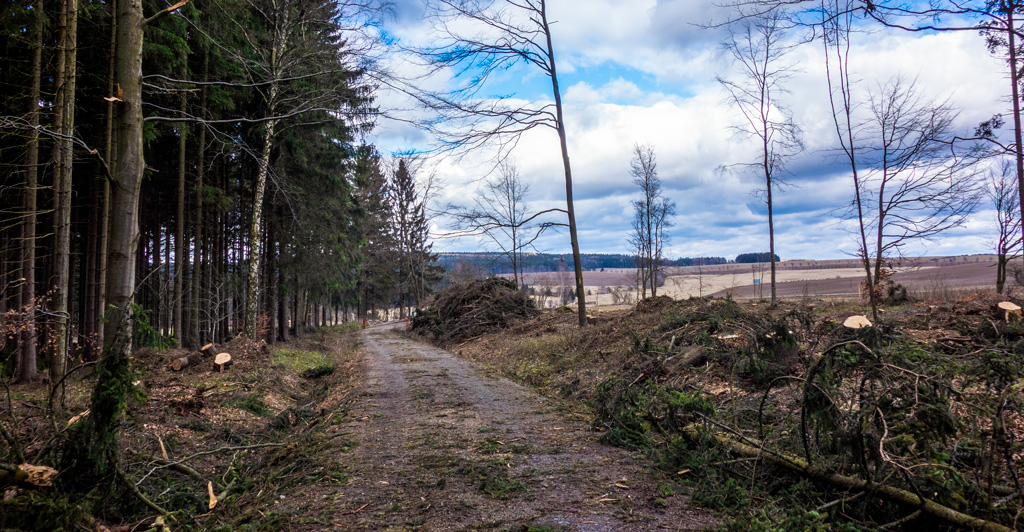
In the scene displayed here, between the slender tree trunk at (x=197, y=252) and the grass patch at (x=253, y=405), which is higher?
the slender tree trunk at (x=197, y=252)

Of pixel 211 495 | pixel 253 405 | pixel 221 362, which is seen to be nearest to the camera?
pixel 211 495

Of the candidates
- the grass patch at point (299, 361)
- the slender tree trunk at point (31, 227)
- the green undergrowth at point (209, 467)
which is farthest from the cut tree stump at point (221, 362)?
the slender tree trunk at point (31, 227)

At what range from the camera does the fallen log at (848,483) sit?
2736 mm

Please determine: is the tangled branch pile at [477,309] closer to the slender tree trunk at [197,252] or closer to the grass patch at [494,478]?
the slender tree trunk at [197,252]

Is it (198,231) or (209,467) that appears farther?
(198,231)

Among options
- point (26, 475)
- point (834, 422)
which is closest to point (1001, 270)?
point (834, 422)

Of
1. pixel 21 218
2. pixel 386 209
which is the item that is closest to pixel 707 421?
pixel 21 218

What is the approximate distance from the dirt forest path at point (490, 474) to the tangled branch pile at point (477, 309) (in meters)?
10.5

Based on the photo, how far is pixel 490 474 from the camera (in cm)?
418

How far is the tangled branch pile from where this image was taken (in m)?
18.0

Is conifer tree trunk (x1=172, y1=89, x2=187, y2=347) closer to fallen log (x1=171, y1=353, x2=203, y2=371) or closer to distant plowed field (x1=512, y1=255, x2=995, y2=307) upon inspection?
fallen log (x1=171, y1=353, x2=203, y2=371)

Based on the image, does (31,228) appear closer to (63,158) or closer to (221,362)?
(63,158)

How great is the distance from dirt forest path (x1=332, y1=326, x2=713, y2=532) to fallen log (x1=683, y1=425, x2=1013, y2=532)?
0.81m

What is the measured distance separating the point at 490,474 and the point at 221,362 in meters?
7.73
